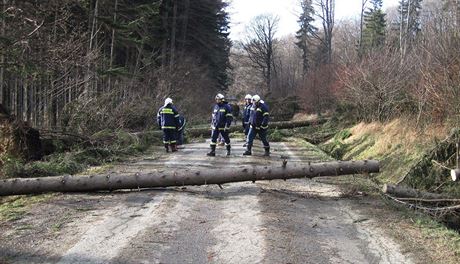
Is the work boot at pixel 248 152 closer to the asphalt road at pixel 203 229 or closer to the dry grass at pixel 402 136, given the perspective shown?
the dry grass at pixel 402 136

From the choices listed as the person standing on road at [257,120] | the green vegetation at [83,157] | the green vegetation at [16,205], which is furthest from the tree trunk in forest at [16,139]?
the person standing on road at [257,120]

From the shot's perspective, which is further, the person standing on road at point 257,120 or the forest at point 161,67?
the person standing on road at point 257,120

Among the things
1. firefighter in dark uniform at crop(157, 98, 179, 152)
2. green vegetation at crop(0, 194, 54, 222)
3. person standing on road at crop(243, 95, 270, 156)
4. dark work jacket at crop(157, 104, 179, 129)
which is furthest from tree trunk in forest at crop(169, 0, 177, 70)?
green vegetation at crop(0, 194, 54, 222)

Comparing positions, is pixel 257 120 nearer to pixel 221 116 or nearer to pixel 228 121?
pixel 228 121

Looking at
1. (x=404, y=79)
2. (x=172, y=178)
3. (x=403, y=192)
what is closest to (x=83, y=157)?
(x=172, y=178)

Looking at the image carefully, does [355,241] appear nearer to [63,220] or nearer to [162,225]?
[162,225]

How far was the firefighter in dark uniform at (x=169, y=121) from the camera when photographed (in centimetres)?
1584

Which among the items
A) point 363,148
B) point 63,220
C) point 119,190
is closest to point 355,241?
point 63,220

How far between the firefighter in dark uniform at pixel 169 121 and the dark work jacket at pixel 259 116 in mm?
2697

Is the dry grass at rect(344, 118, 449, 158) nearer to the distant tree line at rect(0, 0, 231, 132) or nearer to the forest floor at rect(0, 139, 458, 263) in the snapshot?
the forest floor at rect(0, 139, 458, 263)

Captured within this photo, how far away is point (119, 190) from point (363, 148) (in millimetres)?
10292

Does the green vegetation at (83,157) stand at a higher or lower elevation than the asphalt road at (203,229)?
higher

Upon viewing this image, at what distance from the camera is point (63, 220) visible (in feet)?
22.4

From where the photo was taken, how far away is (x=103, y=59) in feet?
70.8
